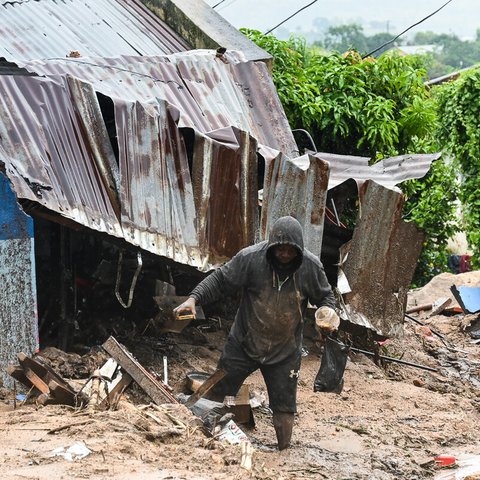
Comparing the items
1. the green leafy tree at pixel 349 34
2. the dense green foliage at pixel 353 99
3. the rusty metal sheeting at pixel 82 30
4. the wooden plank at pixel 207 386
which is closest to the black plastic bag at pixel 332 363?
the wooden plank at pixel 207 386

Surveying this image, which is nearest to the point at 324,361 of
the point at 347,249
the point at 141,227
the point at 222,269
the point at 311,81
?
the point at 222,269

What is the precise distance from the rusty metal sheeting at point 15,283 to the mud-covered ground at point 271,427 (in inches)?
17.4

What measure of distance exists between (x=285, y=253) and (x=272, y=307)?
1.75 ft

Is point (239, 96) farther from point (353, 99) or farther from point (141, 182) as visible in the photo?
point (141, 182)

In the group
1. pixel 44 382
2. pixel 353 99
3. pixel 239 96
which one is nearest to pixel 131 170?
pixel 44 382

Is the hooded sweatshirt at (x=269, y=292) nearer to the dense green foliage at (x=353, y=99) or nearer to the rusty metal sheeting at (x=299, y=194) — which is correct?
the rusty metal sheeting at (x=299, y=194)

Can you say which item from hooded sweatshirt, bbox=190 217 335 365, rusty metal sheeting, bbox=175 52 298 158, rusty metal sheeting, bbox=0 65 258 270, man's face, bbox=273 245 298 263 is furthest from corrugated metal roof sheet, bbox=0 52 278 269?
man's face, bbox=273 245 298 263

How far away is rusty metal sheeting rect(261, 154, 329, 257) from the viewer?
38.1 feet

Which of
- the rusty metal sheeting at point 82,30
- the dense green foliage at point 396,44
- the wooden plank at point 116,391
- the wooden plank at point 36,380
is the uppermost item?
the dense green foliage at point 396,44

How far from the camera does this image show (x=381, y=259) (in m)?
12.5

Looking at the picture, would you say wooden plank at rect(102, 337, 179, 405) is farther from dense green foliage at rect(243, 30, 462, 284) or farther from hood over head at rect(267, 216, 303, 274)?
dense green foliage at rect(243, 30, 462, 284)

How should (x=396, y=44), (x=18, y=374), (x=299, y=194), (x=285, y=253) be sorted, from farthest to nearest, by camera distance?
(x=396, y=44) < (x=299, y=194) < (x=18, y=374) < (x=285, y=253)

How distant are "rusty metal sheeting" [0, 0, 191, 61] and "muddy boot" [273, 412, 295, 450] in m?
5.40

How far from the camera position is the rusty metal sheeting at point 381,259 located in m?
12.3
